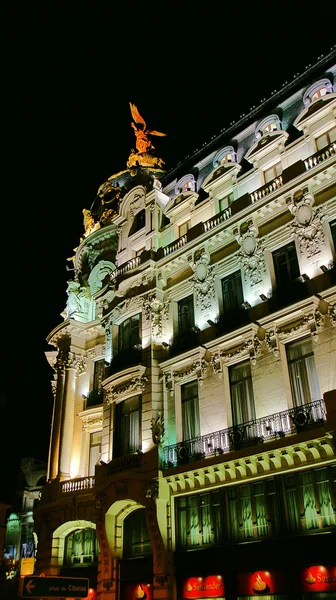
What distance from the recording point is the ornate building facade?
18734 mm

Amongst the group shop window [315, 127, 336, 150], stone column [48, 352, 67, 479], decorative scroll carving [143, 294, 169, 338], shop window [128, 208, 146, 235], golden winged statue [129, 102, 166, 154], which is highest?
golden winged statue [129, 102, 166, 154]

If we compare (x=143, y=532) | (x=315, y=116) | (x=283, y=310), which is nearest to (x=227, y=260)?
(x=283, y=310)

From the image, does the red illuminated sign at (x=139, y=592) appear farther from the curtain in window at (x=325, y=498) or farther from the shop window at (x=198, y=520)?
the curtain in window at (x=325, y=498)

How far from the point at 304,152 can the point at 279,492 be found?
14.2 m

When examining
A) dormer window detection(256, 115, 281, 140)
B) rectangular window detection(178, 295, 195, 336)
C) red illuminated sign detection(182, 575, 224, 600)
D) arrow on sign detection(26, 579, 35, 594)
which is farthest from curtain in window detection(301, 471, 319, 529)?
dormer window detection(256, 115, 281, 140)

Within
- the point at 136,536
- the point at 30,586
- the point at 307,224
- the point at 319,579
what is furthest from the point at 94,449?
the point at 307,224

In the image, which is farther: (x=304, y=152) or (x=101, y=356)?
(x=101, y=356)

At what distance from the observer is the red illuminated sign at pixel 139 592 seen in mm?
21953

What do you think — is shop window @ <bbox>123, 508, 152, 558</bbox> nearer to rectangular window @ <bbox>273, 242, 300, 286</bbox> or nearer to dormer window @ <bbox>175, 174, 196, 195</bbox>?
rectangular window @ <bbox>273, 242, 300, 286</bbox>

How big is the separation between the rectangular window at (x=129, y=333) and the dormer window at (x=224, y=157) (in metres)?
9.10

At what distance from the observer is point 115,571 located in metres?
23.4

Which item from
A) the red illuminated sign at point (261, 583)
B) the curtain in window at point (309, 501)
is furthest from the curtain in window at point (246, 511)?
the curtain in window at point (309, 501)

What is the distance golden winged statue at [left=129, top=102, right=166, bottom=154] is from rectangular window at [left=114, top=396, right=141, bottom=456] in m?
18.6

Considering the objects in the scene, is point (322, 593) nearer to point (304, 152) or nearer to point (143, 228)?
point (304, 152)
